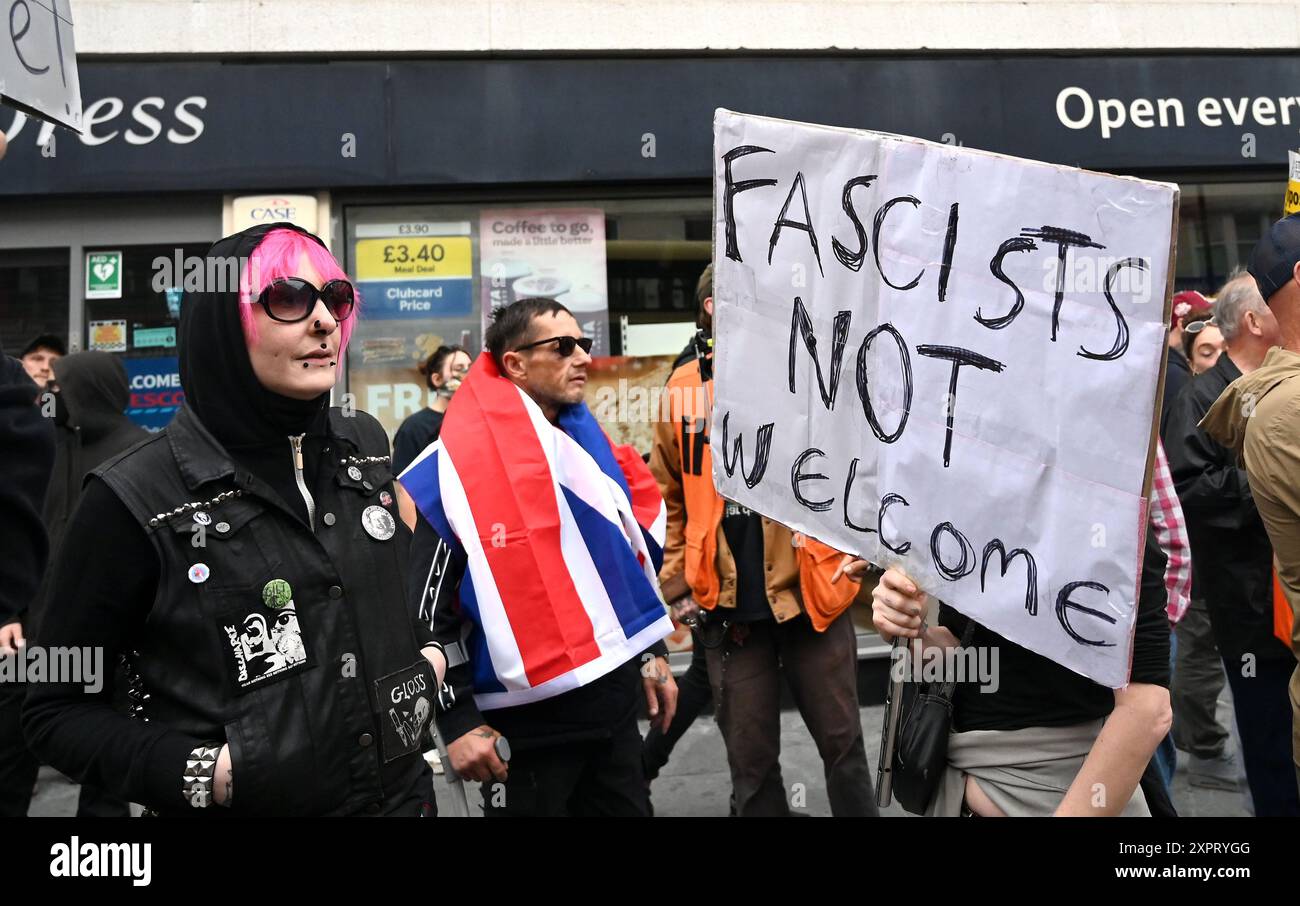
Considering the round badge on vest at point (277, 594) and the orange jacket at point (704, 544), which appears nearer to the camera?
the round badge on vest at point (277, 594)

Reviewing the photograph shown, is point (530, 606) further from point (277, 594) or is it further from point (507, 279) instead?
point (507, 279)

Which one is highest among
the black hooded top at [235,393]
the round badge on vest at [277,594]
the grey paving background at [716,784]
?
the black hooded top at [235,393]

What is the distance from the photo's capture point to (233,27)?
7426 mm

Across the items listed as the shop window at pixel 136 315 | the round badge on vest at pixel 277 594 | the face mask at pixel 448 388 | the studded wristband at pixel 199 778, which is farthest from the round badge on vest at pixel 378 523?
the shop window at pixel 136 315

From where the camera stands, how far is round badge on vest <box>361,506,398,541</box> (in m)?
2.35

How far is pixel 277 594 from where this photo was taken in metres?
2.13

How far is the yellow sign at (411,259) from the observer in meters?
7.59

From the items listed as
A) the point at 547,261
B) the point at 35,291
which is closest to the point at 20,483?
the point at 547,261

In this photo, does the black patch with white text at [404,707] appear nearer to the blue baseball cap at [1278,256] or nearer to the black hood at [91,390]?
the blue baseball cap at [1278,256]

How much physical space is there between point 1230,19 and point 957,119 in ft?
7.48

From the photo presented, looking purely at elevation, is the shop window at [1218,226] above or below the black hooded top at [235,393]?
above

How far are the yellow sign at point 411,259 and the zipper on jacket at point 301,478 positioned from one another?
5.44 meters

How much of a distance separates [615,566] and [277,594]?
5.01 ft
